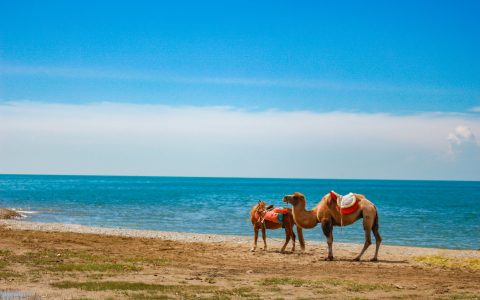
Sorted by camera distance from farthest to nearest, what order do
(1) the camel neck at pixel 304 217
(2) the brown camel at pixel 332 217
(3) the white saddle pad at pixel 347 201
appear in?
(1) the camel neck at pixel 304 217 < (2) the brown camel at pixel 332 217 < (3) the white saddle pad at pixel 347 201

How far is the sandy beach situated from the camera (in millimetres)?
12219

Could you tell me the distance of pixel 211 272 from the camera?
15.1 metres

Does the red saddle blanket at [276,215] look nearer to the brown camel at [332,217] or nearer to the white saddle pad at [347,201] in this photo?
the brown camel at [332,217]

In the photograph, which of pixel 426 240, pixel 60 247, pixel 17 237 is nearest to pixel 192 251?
pixel 60 247

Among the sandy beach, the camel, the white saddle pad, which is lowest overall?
the sandy beach

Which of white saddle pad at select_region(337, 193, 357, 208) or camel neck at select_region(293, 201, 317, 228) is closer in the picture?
white saddle pad at select_region(337, 193, 357, 208)

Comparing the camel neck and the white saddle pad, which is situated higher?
the white saddle pad

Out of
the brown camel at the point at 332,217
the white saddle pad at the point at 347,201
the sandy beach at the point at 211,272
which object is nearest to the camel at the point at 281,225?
the sandy beach at the point at 211,272

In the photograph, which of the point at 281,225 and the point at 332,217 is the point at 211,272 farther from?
the point at 281,225

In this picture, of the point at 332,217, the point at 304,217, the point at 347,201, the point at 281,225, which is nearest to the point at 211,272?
the point at 304,217

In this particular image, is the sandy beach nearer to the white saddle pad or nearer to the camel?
the camel

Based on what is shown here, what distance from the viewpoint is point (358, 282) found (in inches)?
547

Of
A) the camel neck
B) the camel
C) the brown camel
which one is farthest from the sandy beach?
the camel neck

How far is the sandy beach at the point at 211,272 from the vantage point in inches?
481
